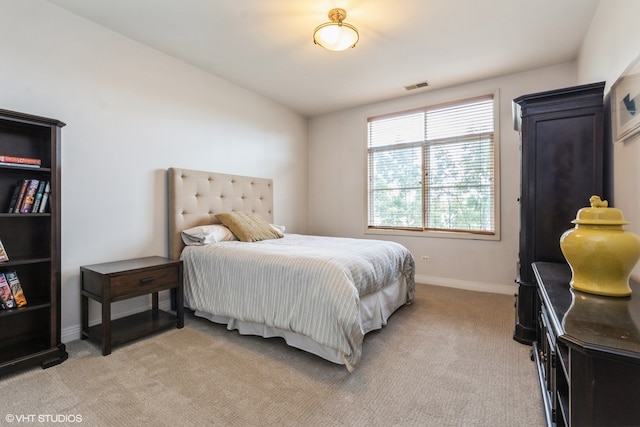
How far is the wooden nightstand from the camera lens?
2.09m

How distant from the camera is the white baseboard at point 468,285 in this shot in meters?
3.44

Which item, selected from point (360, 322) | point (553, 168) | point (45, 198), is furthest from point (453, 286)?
point (45, 198)

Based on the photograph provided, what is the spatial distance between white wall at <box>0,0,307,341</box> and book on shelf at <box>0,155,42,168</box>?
0.31m

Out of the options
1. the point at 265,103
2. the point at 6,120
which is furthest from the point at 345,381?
the point at 265,103

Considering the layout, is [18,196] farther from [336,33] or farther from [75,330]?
[336,33]

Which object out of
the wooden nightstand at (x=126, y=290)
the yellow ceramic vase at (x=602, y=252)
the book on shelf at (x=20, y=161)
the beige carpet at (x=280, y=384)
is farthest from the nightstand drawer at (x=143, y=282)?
the yellow ceramic vase at (x=602, y=252)

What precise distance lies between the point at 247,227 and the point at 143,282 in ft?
3.57

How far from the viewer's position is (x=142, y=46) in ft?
9.04

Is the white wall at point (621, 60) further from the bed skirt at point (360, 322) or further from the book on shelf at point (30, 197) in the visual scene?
the book on shelf at point (30, 197)

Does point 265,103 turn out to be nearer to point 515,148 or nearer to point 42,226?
point 42,226

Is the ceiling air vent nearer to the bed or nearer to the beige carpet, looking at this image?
the bed

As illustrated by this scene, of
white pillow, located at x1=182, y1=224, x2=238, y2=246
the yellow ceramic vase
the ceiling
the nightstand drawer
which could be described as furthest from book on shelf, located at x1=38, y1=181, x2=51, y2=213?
the yellow ceramic vase

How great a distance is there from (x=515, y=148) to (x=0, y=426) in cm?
453

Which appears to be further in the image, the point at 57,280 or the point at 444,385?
the point at 57,280
